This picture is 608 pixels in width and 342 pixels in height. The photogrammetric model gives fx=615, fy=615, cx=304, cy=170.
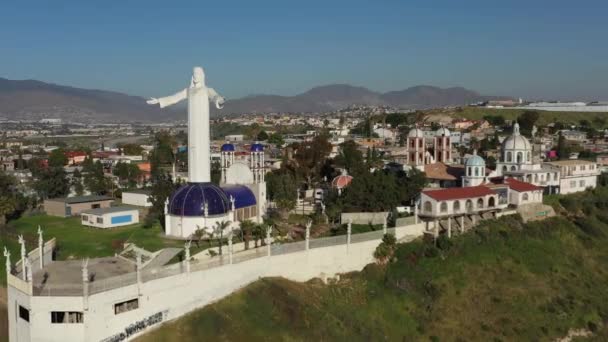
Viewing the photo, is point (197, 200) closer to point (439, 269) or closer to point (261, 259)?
point (261, 259)

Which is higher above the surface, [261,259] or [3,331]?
[261,259]

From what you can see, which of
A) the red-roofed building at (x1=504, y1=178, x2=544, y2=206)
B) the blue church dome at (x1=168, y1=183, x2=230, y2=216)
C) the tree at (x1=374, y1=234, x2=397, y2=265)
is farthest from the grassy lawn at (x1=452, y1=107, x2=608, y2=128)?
the blue church dome at (x1=168, y1=183, x2=230, y2=216)

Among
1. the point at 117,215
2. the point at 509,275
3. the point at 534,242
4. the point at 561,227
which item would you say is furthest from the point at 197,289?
the point at 561,227

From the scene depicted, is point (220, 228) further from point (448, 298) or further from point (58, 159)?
point (58, 159)

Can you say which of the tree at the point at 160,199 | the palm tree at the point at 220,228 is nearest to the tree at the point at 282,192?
the tree at the point at 160,199

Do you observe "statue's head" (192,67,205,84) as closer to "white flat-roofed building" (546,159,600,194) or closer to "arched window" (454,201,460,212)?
"arched window" (454,201,460,212)

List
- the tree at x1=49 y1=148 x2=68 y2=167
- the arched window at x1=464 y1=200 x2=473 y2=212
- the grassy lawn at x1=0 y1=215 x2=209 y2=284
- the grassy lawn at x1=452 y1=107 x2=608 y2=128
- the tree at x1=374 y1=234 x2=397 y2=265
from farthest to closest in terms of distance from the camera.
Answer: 1. the grassy lawn at x1=452 y1=107 x2=608 y2=128
2. the tree at x1=49 y1=148 x2=68 y2=167
3. the arched window at x1=464 y1=200 x2=473 y2=212
4. the tree at x1=374 y1=234 x2=397 y2=265
5. the grassy lawn at x1=0 y1=215 x2=209 y2=284
